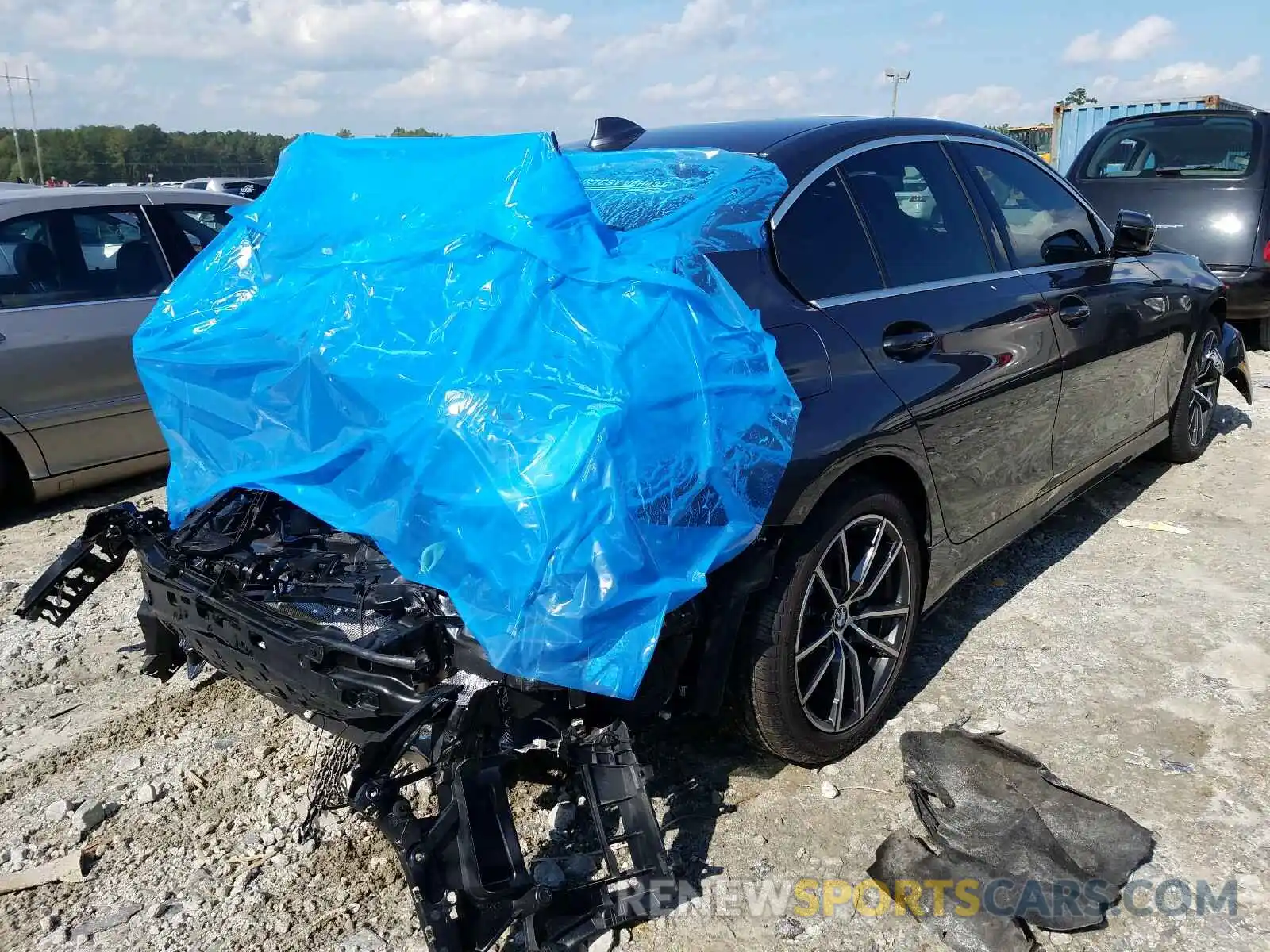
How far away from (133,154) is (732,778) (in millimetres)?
40538

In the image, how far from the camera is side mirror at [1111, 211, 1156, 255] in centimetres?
428

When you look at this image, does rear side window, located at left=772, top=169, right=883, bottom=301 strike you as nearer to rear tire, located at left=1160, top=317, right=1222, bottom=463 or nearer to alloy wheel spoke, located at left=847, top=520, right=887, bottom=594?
alloy wheel spoke, located at left=847, top=520, right=887, bottom=594

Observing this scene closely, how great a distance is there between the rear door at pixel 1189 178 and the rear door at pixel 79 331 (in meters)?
6.91

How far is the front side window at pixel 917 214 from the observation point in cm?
310

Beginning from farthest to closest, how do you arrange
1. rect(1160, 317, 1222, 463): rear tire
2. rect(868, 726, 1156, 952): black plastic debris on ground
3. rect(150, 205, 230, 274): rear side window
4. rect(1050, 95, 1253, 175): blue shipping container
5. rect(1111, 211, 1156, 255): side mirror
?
1. rect(1050, 95, 1253, 175): blue shipping container
2. rect(150, 205, 230, 274): rear side window
3. rect(1160, 317, 1222, 463): rear tire
4. rect(1111, 211, 1156, 255): side mirror
5. rect(868, 726, 1156, 952): black plastic debris on ground

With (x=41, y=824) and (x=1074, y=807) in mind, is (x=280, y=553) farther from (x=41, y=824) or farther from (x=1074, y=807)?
(x=1074, y=807)

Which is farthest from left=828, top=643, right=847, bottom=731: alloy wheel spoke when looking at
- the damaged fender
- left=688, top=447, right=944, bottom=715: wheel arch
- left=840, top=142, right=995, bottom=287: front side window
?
the damaged fender

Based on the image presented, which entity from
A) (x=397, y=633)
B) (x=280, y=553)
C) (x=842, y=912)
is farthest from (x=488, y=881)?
(x=280, y=553)

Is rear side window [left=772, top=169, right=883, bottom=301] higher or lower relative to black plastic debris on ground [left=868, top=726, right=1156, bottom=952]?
higher

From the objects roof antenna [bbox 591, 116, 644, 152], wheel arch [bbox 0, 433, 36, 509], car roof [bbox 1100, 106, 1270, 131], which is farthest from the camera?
car roof [bbox 1100, 106, 1270, 131]

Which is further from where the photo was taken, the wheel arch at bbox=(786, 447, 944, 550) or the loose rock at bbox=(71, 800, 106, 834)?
the loose rock at bbox=(71, 800, 106, 834)

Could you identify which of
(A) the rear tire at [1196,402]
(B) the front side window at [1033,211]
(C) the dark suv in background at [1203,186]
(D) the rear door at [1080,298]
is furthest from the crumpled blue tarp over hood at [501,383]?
(C) the dark suv in background at [1203,186]

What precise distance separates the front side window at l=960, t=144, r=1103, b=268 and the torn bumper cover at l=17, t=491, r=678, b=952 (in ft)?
8.17

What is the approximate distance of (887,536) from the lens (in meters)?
3.02
